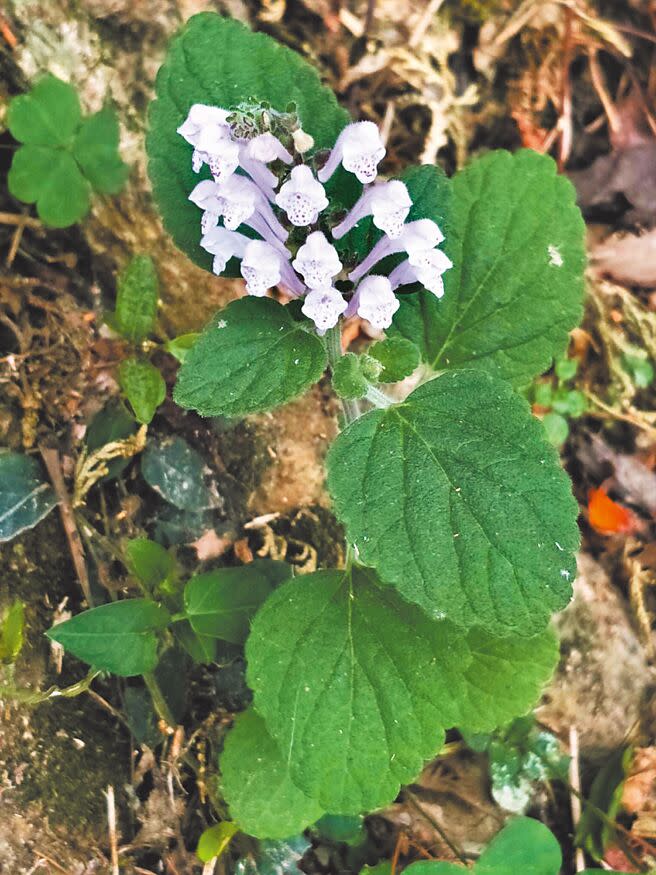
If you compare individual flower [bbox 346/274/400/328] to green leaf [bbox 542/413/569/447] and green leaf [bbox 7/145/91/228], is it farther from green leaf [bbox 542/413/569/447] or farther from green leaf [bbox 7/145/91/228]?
green leaf [bbox 542/413/569/447]

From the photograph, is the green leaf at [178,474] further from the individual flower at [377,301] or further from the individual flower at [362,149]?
the individual flower at [362,149]

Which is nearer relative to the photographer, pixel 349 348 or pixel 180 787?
pixel 180 787

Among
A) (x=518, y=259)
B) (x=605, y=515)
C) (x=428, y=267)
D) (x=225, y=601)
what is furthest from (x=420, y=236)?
(x=605, y=515)

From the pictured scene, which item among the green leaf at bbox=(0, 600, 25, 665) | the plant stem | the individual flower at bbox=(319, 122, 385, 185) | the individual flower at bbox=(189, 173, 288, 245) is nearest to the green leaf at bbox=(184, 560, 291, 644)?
the plant stem

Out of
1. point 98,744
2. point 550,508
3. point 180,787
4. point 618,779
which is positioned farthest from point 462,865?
point 550,508

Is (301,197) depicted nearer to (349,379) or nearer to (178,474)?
(349,379)

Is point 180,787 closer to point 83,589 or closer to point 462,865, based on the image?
point 83,589

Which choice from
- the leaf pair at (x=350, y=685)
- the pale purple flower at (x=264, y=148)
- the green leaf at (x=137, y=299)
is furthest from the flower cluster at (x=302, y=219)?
the leaf pair at (x=350, y=685)
